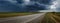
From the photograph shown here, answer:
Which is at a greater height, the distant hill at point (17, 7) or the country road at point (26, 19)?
the distant hill at point (17, 7)

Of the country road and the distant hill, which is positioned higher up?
the distant hill

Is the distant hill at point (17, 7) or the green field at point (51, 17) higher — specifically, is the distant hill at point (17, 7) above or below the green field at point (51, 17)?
above

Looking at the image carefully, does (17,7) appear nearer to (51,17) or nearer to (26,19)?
(26,19)

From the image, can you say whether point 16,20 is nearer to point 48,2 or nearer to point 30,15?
point 30,15

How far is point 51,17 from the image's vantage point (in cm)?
115

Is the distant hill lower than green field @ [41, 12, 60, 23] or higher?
higher

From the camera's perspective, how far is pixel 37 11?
1148 mm

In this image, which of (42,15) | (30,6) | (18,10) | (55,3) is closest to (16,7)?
(18,10)

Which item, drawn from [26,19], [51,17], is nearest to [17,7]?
[26,19]

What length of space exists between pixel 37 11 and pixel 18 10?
0.66 feet

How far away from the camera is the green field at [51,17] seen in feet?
3.74

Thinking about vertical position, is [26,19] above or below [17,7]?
below

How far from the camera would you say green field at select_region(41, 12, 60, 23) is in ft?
3.74

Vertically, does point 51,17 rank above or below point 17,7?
below
